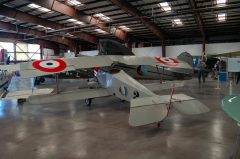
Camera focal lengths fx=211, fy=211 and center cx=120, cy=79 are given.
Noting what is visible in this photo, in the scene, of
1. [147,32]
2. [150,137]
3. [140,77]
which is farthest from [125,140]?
[147,32]

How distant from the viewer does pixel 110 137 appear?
158 inches

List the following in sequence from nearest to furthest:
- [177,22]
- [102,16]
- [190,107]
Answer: [190,107] → [102,16] → [177,22]

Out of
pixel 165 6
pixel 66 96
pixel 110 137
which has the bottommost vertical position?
pixel 110 137

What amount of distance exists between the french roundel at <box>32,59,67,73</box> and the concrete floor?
1.31 metres

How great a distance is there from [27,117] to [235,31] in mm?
20218

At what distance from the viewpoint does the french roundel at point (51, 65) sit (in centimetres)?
444

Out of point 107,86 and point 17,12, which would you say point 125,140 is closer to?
point 107,86

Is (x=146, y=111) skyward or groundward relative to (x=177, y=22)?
groundward

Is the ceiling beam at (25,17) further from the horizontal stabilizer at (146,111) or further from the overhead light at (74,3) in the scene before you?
the horizontal stabilizer at (146,111)

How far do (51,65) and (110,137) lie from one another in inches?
83.5

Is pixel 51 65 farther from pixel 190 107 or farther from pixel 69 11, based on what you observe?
pixel 69 11

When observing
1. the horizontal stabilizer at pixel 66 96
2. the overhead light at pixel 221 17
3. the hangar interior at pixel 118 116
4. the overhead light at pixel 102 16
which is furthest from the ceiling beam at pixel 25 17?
the overhead light at pixel 221 17

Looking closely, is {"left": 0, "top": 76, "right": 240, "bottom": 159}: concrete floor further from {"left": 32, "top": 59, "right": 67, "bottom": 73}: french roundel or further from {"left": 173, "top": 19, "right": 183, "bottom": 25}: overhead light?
{"left": 173, "top": 19, "right": 183, "bottom": 25}: overhead light

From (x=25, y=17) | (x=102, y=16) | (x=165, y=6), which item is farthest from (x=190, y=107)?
(x=25, y=17)
